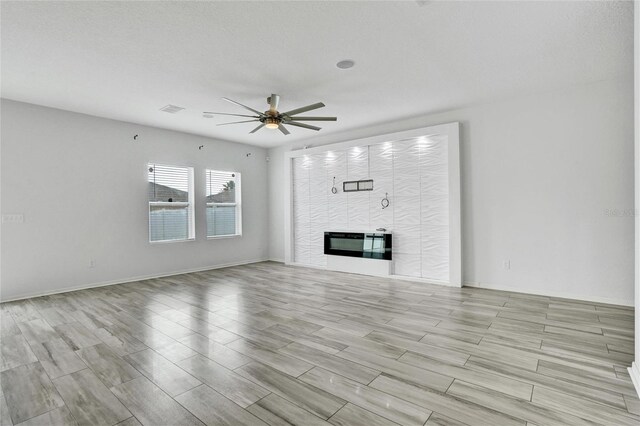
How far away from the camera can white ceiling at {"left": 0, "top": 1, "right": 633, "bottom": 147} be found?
8.77 ft

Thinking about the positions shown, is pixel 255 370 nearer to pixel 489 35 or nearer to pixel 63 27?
pixel 63 27

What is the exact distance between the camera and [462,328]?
3.36 metres

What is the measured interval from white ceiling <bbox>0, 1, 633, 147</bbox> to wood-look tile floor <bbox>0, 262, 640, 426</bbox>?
292 centimetres

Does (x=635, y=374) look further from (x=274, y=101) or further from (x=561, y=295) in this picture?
(x=274, y=101)

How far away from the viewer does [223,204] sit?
293 inches

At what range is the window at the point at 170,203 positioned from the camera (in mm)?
6223

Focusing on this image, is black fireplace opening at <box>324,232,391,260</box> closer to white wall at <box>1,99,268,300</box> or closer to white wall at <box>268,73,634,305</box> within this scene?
white wall at <box>268,73,634,305</box>

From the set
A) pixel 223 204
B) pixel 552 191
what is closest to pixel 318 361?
pixel 552 191

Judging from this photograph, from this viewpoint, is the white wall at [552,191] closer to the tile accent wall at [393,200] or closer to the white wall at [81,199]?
the tile accent wall at [393,200]

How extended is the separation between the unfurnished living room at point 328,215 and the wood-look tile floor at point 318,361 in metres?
0.02

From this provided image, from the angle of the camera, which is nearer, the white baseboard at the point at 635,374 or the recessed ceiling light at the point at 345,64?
the white baseboard at the point at 635,374

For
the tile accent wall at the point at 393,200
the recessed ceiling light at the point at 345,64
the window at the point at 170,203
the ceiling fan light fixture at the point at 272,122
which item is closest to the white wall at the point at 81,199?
the window at the point at 170,203

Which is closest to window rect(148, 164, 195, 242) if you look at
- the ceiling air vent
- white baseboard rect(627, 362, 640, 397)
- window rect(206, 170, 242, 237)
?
window rect(206, 170, 242, 237)

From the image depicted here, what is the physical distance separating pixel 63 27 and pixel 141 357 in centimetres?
301
